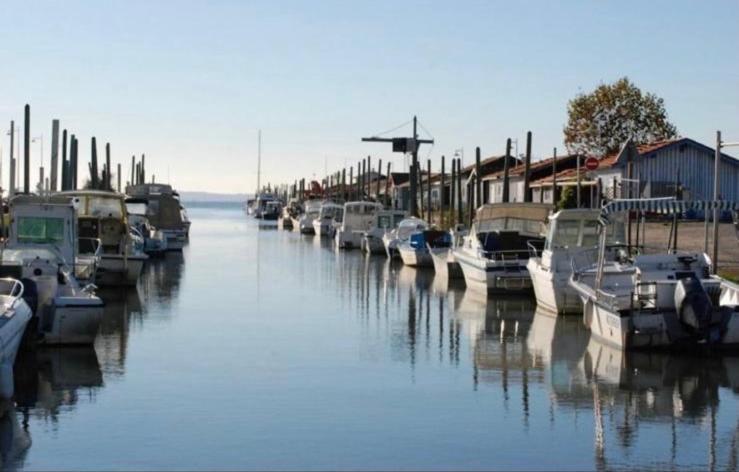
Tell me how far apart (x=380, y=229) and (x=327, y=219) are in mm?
22138

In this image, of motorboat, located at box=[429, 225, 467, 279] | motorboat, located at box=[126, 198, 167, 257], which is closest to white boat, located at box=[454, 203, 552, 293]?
motorboat, located at box=[429, 225, 467, 279]

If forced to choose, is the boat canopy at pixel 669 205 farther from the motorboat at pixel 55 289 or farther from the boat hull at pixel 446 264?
the boat hull at pixel 446 264

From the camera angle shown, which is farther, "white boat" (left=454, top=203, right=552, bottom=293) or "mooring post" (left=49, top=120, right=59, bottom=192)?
"mooring post" (left=49, top=120, right=59, bottom=192)

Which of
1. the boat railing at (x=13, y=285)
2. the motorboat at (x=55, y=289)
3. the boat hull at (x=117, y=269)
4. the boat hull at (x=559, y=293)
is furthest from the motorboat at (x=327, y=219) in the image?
the boat railing at (x=13, y=285)

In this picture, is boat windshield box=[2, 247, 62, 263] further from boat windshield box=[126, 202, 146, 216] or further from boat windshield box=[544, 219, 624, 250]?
boat windshield box=[126, 202, 146, 216]

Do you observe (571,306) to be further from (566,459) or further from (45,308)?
(566,459)

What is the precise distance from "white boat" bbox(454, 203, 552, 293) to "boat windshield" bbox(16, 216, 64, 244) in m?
11.2

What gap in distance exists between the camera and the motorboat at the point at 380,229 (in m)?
57.6

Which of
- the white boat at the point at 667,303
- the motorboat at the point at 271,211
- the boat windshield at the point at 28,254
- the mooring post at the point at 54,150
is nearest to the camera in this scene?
the white boat at the point at 667,303

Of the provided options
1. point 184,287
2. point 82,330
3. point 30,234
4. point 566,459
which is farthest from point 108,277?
point 566,459

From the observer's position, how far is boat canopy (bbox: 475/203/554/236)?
1448 inches

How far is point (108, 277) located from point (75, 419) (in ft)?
60.2

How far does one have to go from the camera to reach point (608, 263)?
86.3ft

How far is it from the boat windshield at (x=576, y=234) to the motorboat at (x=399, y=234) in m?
21.9
